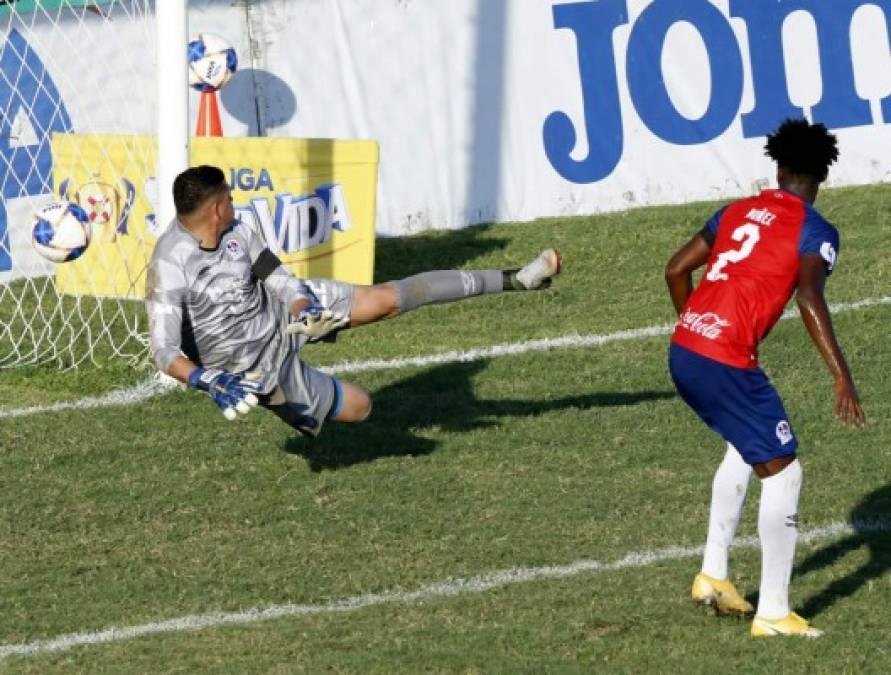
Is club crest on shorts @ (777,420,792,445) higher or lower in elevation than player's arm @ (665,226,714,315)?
lower

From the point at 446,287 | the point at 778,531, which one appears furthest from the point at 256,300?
the point at 778,531

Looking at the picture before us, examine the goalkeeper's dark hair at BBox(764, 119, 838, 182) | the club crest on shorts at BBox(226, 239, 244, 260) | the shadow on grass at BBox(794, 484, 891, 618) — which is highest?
the goalkeeper's dark hair at BBox(764, 119, 838, 182)

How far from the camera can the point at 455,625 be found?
7.55 metres

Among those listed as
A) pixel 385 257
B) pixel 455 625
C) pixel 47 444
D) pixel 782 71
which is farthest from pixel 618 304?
pixel 455 625

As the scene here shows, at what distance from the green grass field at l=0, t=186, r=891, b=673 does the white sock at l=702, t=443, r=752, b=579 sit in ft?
0.87

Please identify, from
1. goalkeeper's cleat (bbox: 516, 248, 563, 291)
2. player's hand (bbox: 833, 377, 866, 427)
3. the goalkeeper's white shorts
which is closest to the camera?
player's hand (bbox: 833, 377, 866, 427)

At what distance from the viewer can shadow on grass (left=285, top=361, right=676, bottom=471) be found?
33.8ft

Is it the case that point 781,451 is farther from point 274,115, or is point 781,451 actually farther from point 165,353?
point 274,115

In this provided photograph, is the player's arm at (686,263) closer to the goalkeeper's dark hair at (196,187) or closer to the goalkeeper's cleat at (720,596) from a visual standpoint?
the goalkeeper's cleat at (720,596)

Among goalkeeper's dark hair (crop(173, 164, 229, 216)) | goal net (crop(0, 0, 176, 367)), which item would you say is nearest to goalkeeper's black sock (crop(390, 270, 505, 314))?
goalkeeper's dark hair (crop(173, 164, 229, 216))

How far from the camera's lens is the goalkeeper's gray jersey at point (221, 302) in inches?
363

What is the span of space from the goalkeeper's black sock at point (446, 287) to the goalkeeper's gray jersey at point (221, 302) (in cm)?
55

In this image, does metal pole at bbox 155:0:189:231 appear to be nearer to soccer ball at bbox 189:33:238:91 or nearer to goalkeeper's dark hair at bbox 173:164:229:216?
goalkeeper's dark hair at bbox 173:164:229:216

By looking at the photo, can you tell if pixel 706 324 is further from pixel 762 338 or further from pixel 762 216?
pixel 762 216
